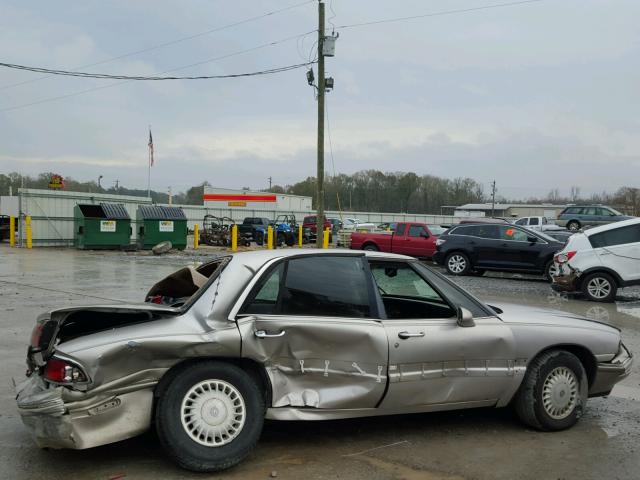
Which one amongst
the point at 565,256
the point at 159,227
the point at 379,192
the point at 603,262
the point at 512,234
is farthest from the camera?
the point at 379,192

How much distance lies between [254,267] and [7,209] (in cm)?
3639

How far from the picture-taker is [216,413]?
371 cm

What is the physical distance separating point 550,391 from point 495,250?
12.4 metres

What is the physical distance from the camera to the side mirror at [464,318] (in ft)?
14.0

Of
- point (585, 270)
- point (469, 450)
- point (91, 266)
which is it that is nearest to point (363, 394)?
point (469, 450)

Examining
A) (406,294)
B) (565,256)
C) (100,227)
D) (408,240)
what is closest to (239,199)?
(100,227)

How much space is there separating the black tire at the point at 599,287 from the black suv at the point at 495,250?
3.41 m

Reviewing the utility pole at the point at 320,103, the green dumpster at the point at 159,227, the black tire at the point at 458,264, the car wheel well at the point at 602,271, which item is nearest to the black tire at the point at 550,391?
the car wheel well at the point at 602,271

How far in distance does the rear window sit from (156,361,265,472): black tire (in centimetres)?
1060

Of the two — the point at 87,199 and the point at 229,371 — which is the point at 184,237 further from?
the point at 229,371

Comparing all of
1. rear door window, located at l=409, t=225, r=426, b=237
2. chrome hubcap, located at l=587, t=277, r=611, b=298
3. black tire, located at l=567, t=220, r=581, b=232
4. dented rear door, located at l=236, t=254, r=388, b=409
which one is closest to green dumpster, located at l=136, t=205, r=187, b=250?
rear door window, located at l=409, t=225, r=426, b=237

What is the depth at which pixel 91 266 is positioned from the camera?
60.8ft

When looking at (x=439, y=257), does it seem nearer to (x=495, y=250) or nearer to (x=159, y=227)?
(x=495, y=250)

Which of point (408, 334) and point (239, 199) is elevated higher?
point (239, 199)
